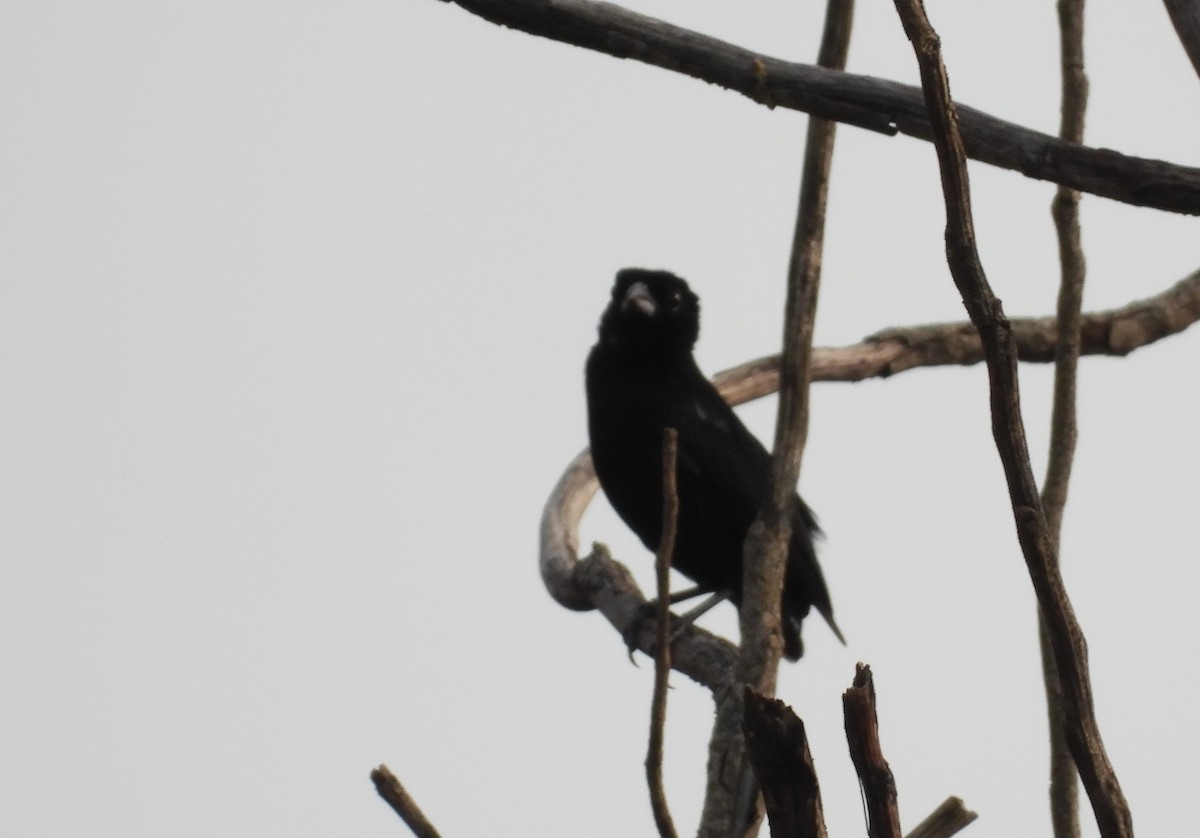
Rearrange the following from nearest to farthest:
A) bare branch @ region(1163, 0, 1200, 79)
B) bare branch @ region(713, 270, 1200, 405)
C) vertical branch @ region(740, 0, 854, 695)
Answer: bare branch @ region(1163, 0, 1200, 79)
vertical branch @ region(740, 0, 854, 695)
bare branch @ region(713, 270, 1200, 405)

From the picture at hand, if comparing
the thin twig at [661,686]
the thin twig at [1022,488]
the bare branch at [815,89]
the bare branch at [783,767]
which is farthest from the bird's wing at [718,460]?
the bare branch at [783,767]

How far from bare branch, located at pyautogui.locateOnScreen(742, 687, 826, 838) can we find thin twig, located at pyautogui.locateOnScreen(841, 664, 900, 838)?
4cm

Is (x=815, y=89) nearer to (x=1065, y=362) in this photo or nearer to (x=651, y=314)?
(x=1065, y=362)

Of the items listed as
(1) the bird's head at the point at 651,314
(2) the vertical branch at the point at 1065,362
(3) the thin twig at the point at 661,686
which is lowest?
(3) the thin twig at the point at 661,686

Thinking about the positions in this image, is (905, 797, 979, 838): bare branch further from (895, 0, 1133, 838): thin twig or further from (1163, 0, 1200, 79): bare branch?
(1163, 0, 1200, 79): bare branch

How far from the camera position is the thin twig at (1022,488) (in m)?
1.56

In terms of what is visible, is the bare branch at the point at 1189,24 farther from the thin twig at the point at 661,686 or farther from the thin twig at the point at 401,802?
the thin twig at the point at 401,802

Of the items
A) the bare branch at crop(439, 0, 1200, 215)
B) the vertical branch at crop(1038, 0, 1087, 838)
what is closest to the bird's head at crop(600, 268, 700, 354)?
the vertical branch at crop(1038, 0, 1087, 838)

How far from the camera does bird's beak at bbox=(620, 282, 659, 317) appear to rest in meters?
6.14

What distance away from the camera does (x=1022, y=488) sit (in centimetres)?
161

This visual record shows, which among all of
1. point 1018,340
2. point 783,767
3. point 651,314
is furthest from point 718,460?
point 783,767

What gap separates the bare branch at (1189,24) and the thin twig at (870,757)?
1.66 metres

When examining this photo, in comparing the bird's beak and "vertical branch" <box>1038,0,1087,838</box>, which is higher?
the bird's beak

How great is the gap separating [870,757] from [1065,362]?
2.39 m
